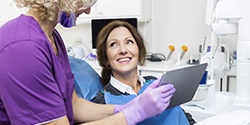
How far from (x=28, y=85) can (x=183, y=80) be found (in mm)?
611

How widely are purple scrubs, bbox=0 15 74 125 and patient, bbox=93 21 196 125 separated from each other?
577 mm

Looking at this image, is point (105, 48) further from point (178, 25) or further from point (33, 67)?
point (178, 25)

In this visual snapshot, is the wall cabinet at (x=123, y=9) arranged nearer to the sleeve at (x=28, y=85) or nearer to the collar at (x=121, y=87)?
the collar at (x=121, y=87)

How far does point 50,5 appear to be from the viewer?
31.9 inches

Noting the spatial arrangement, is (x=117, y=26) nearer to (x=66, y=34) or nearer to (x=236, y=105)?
(x=236, y=105)

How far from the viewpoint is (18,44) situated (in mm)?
761

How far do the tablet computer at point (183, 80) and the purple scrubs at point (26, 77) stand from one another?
1.35 ft

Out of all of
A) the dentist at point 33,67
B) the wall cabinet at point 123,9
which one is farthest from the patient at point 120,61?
the wall cabinet at point 123,9

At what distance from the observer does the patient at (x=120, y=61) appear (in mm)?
1431

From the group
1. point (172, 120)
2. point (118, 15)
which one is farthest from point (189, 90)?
point (118, 15)

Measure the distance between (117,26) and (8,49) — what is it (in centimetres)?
83

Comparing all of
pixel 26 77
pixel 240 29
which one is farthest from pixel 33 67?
pixel 240 29

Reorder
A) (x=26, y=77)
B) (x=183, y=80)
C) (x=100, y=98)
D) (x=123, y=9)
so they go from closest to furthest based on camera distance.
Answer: (x=26, y=77) < (x=183, y=80) < (x=100, y=98) < (x=123, y=9)

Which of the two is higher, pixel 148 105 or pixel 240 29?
pixel 240 29
